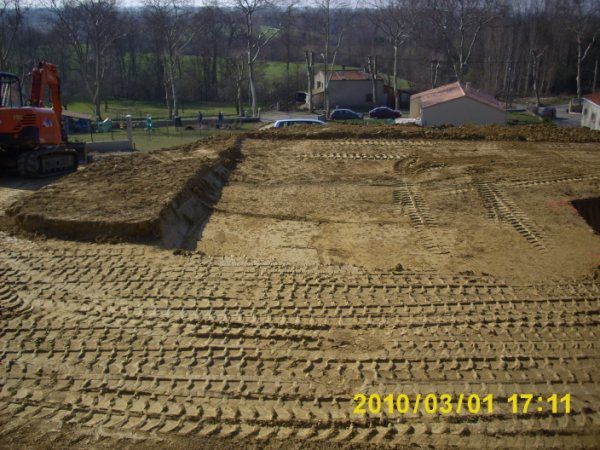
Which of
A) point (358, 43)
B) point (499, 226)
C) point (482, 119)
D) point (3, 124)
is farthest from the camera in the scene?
point (358, 43)

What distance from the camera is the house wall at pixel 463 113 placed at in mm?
31062

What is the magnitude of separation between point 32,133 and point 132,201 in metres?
5.85

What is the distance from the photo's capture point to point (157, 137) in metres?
29.7

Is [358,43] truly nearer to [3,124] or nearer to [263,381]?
[3,124]

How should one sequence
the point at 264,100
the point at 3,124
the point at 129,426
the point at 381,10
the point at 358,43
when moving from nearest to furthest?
the point at 129,426
the point at 3,124
the point at 381,10
the point at 264,100
the point at 358,43

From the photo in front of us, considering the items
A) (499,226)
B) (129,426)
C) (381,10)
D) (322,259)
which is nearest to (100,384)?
(129,426)

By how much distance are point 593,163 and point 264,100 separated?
39543mm

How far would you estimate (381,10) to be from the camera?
150 ft
